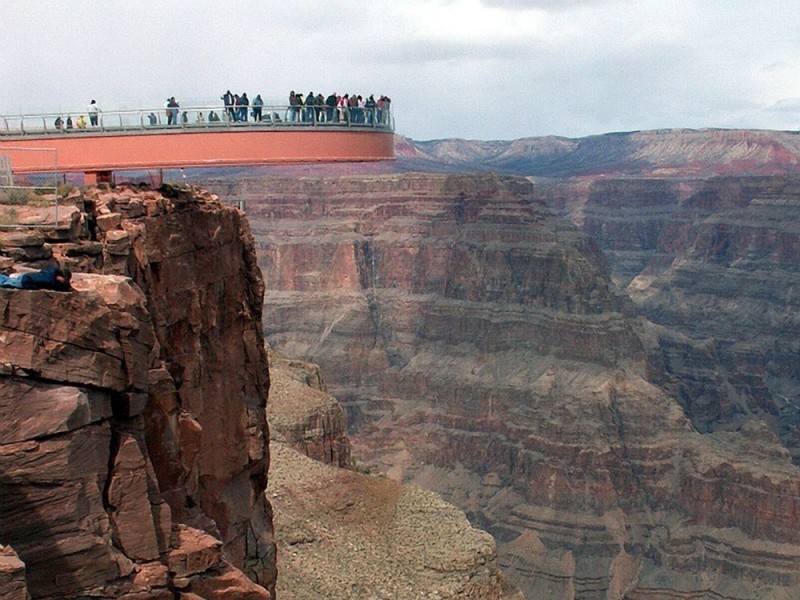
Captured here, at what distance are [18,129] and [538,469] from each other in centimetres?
8320

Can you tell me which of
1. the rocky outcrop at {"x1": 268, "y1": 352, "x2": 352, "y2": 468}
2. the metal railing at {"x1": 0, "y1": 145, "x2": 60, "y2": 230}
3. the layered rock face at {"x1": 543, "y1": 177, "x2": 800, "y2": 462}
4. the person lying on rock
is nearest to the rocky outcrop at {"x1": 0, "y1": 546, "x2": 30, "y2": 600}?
the person lying on rock

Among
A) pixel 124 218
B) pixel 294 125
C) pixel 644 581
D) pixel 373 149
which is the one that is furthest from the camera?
pixel 644 581

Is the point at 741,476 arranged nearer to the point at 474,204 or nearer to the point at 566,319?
the point at 566,319

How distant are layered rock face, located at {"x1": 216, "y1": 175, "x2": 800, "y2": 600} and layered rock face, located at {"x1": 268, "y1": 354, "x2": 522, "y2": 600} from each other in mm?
47689

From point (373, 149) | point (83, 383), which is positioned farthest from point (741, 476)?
point (83, 383)

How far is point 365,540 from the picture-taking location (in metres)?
41.8

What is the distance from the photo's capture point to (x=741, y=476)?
305 feet

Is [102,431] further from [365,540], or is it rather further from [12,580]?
[365,540]

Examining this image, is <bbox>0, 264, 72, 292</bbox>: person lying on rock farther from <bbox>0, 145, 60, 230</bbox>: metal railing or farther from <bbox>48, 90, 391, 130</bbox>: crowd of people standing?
<bbox>48, 90, 391, 130</bbox>: crowd of people standing

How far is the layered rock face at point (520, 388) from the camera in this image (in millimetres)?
92312

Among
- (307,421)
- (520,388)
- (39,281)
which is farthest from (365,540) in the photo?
(520,388)

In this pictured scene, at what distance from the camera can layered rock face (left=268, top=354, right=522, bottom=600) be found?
3775 centimetres

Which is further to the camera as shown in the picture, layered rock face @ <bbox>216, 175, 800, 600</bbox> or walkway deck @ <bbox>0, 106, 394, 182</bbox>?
layered rock face @ <bbox>216, 175, 800, 600</bbox>

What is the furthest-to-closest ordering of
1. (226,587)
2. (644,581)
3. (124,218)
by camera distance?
(644,581), (124,218), (226,587)
